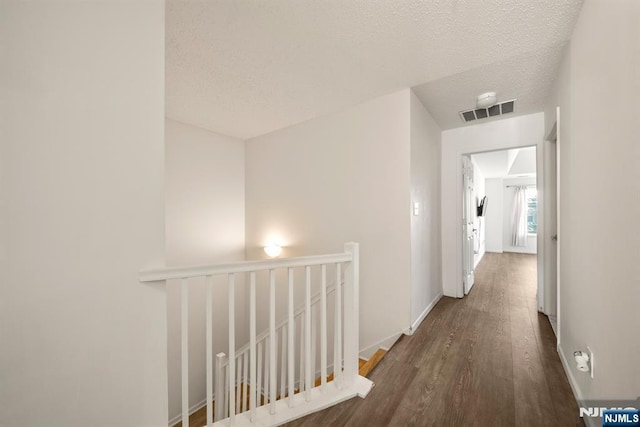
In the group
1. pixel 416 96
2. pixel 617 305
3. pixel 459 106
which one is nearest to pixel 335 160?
pixel 416 96

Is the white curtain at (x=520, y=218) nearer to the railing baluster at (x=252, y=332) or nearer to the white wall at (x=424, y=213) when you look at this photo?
the white wall at (x=424, y=213)

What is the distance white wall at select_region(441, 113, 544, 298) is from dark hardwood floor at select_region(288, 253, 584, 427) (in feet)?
1.91

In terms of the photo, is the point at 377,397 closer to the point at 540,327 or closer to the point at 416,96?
the point at 540,327

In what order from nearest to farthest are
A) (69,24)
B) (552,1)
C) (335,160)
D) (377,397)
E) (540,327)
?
(69,24) < (552,1) < (377,397) < (540,327) < (335,160)

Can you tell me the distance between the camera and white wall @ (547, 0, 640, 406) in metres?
0.91

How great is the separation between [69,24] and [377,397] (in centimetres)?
233

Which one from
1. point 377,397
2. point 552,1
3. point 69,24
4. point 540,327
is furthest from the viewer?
point 540,327

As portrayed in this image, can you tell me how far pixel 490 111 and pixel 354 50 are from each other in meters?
1.95

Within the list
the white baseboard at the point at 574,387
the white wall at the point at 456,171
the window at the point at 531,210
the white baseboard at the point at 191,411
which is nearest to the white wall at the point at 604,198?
the white baseboard at the point at 574,387

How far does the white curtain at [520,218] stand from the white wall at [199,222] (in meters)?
8.05

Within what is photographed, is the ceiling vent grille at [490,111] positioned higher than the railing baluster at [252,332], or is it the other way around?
the ceiling vent grille at [490,111]

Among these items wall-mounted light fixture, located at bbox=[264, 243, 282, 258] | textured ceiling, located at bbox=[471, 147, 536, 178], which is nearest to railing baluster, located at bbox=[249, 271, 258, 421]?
wall-mounted light fixture, located at bbox=[264, 243, 282, 258]

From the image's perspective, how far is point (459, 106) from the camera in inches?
108

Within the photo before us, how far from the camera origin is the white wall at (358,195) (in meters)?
2.43
